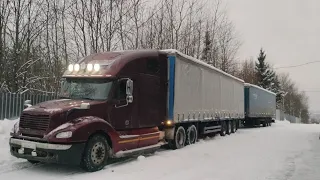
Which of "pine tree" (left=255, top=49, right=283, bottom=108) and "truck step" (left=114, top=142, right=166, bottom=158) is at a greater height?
"pine tree" (left=255, top=49, right=283, bottom=108)

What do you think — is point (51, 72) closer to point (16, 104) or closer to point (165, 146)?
point (16, 104)

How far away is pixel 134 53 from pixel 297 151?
7.25m

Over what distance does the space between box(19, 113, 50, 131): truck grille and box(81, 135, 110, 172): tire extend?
1119mm

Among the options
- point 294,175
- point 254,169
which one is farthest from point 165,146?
point 294,175

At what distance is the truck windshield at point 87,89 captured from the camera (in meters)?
9.98

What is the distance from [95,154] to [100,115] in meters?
1.04

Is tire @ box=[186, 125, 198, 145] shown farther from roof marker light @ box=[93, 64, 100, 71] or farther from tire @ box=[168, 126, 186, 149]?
roof marker light @ box=[93, 64, 100, 71]

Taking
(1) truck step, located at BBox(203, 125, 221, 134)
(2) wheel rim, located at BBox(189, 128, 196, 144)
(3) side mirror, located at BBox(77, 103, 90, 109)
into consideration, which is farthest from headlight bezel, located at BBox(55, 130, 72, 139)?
(1) truck step, located at BBox(203, 125, 221, 134)

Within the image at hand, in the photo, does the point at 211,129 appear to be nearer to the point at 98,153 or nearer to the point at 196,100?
the point at 196,100

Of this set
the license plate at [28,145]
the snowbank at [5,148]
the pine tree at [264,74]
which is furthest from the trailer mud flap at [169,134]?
the pine tree at [264,74]

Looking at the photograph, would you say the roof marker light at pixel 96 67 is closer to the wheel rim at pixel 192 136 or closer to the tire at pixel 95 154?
the tire at pixel 95 154

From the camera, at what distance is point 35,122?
349 inches

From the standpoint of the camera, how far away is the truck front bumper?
8.45 m

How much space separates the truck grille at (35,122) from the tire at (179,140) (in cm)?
586
